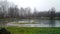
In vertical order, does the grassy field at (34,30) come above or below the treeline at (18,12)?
below

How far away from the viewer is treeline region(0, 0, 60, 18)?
1.81 metres

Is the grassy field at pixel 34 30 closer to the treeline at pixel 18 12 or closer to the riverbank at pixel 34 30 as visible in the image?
the riverbank at pixel 34 30

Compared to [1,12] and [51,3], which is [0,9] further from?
[51,3]

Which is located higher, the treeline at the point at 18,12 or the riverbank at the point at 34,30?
the treeline at the point at 18,12

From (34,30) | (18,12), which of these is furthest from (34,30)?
(18,12)

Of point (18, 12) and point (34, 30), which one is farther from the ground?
point (18, 12)

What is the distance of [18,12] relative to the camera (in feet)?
5.99

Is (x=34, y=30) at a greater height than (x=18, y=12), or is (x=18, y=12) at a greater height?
(x=18, y=12)

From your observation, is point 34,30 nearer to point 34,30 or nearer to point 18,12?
point 34,30

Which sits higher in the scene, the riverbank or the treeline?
the treeline

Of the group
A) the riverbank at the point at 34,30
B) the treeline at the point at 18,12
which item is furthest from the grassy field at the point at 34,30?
the treeline at the point at 18,12

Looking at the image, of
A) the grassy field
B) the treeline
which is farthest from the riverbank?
the treeline

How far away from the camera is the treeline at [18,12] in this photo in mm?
1812

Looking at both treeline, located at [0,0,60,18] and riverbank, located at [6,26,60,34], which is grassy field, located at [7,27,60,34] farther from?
treeline, located at [0,0,60,18]
